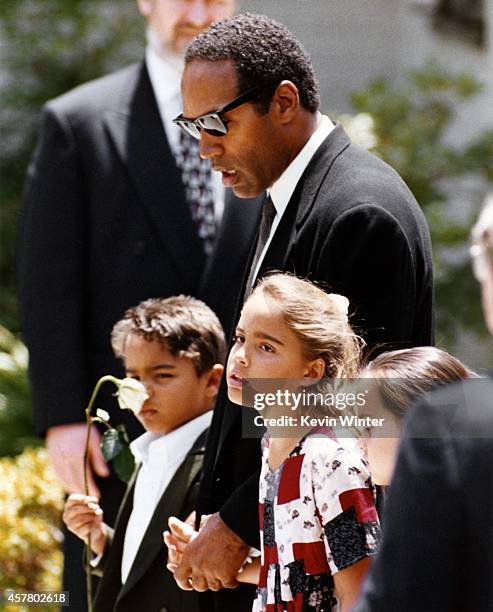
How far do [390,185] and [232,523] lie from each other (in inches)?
28.2

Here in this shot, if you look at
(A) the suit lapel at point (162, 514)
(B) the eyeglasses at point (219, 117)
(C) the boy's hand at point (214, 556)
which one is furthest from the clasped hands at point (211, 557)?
(B) the eyeglasses at point (219, 117)

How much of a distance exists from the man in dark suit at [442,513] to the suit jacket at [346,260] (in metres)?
0.82

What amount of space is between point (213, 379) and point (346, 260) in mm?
656

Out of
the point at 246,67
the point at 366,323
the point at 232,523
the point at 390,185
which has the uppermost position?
the point at 246,67

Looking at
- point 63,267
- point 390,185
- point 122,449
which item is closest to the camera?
point 390,185

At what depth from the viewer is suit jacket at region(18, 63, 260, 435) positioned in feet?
12.3

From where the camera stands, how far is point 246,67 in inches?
100

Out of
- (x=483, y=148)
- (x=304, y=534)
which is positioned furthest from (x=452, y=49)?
(x=304, y=534)

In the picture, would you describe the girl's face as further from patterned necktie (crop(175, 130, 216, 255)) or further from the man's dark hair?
patterned necktie (crop(175, 130, 216, 255))

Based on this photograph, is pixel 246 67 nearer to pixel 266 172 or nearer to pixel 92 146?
pixel 266 172

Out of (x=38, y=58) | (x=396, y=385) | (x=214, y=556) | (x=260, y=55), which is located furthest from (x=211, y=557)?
(x=38, y=58)

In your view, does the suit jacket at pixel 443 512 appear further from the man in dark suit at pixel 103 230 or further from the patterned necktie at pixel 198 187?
the patterned necktie at pixel 198 187

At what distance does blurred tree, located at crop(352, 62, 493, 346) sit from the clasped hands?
3616 millimetres

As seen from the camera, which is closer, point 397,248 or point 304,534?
point 304,534
